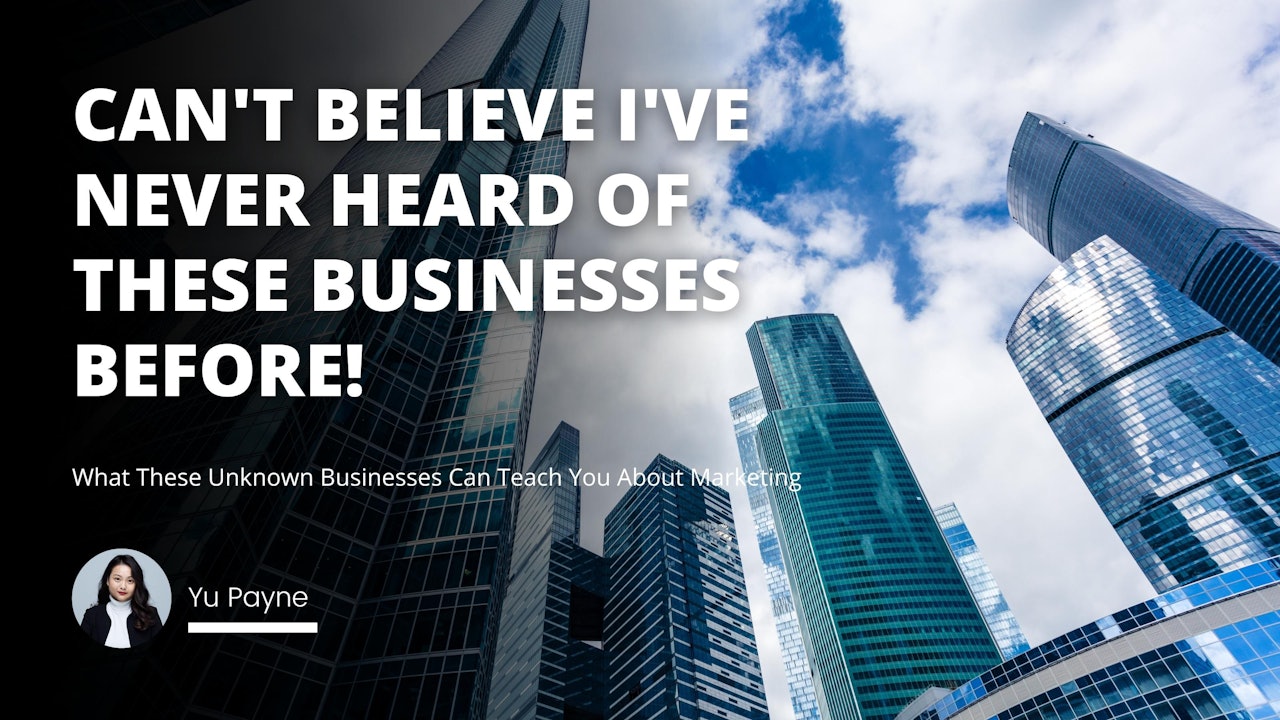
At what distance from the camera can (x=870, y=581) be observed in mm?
158000

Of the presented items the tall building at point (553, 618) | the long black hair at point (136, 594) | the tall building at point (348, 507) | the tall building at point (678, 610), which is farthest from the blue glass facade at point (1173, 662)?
the long black hair at point (136, 594)

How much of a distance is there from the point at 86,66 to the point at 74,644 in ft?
81.4

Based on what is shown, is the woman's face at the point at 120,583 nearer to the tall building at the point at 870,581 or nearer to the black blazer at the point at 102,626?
the black blazer at the point at 102,626

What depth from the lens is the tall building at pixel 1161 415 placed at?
458 feet

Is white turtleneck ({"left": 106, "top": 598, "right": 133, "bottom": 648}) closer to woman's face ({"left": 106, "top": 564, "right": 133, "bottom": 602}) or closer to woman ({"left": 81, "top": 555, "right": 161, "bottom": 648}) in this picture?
woman ({"left": 81, "top": 555, "right": 161, "bottom": 648})

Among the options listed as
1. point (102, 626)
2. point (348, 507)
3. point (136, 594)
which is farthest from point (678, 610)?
point (102, 626)

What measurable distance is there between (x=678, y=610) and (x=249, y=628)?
365 feet

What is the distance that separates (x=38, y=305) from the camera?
25578 millimetres

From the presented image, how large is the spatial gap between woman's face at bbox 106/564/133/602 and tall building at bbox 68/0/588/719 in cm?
814

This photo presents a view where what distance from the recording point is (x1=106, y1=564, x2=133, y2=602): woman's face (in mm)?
20281

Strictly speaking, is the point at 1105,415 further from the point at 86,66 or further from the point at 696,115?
the point at 86,66

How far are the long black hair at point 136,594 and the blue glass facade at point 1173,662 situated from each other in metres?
83.1

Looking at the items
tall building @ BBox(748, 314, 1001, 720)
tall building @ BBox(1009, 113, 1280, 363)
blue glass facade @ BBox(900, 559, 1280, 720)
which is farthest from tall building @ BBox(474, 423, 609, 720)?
tall building @ BBox(1009, 113, 1280, 363)

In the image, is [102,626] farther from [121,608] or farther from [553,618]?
[553,618]
